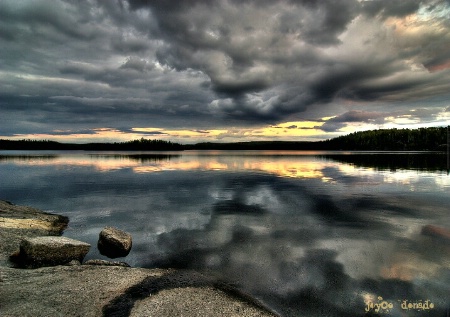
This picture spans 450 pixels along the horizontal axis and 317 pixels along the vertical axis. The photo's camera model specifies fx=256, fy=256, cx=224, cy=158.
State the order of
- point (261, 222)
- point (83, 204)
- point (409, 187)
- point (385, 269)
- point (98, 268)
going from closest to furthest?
point (98, 268)
point (385, 269)
point (261, 222)
point (83, 204)
point (409, 187)

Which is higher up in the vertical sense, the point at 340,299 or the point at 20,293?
the point at 20,293

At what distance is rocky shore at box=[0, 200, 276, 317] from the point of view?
8852mm

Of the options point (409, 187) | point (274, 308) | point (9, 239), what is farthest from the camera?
point (409, 187)

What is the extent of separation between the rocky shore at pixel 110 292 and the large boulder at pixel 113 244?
7.79 feet

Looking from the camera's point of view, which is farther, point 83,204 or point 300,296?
point 83,204

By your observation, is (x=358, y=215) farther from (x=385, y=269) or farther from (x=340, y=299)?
(x=340, y=299)

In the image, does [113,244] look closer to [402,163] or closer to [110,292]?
[110,292]

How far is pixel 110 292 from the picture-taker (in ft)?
32.5

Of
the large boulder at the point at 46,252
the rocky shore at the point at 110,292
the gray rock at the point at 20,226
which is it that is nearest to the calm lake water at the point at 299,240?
the gray rock at the point at 20,226

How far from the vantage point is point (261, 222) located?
Result: 72.8ft

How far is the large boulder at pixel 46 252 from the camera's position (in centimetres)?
1284

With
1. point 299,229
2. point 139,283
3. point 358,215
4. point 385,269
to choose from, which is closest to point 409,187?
point 358,215

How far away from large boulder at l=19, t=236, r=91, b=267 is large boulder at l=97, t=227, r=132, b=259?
2.02 metres

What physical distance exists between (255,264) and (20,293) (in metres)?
10.4
